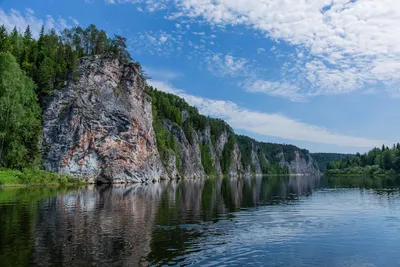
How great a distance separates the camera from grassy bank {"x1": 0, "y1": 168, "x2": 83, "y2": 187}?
5796 cm

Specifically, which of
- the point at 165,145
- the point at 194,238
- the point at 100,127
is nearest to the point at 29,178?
the point at 100,127

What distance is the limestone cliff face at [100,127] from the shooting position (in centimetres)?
8050

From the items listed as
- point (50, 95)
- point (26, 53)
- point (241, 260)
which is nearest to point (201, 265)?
point (241, 260)

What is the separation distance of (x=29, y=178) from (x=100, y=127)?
1103 inches

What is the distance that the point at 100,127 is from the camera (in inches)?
3477

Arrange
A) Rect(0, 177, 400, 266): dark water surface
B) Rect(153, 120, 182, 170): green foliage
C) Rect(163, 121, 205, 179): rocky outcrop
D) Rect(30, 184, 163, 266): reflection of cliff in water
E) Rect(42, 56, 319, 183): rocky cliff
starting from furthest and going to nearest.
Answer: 1. Rect(163, 121, 205, 179): rocky outcrop
2. Rect(153, 120, 182, 170): green foliage
3. Rect(42, 56, 319, 183): rocky cliff
4. Rect(0, 177, 400, 266): dark water surface
5. Rect(30, 184, 163, 266): reflection of cliff in water

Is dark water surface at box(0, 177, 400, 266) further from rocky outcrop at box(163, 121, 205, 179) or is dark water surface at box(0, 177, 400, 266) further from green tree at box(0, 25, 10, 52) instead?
rocky outcrop at box(163, 121, 205, 179)

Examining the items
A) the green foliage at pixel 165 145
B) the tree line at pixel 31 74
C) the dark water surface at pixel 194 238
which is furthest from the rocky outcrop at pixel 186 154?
the dark water surface at pixel 194 238

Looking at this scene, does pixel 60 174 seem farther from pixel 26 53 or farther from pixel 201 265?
pixel 201 265

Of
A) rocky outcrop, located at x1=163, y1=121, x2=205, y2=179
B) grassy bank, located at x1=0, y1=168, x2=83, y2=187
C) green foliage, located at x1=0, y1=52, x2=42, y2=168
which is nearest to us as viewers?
grassy bank, located at x1=0, y1=168, x2=83, y2=187

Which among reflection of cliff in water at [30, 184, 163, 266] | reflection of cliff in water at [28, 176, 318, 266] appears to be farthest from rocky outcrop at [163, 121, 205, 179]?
reflection of cliff in water at [30, 184, 163, 266]

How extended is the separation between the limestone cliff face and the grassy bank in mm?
5971

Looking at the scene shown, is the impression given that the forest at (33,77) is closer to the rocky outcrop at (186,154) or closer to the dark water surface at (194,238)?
the rocky outcrop at (186,154)

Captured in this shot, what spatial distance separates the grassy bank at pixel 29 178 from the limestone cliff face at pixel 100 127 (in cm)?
597
